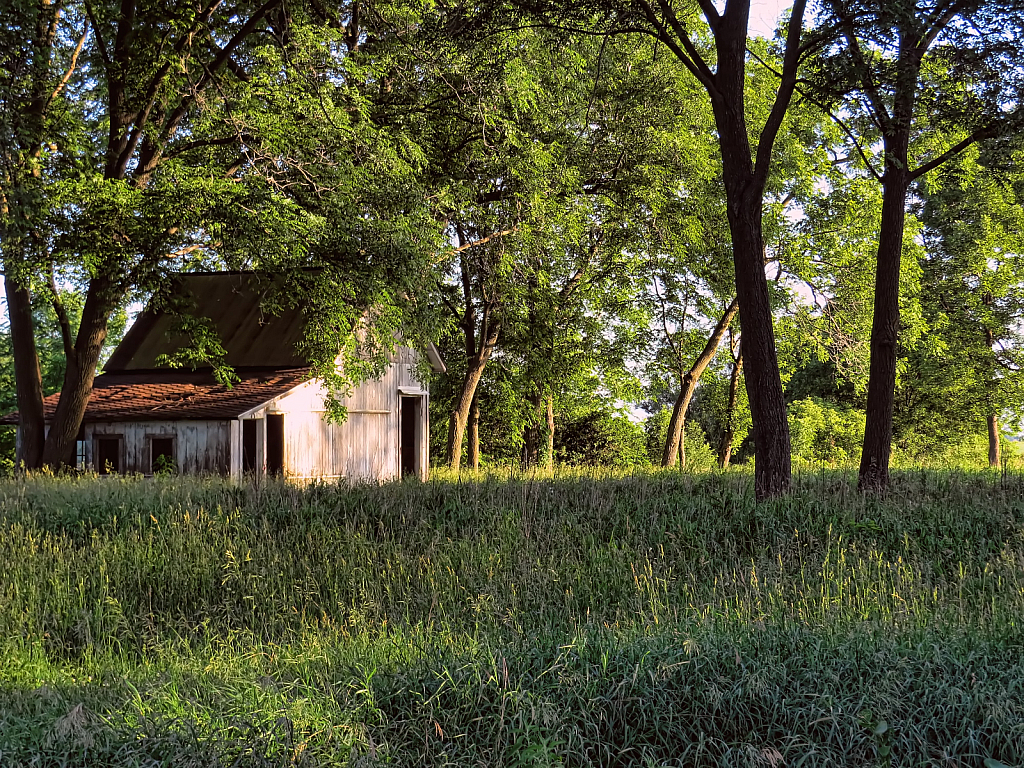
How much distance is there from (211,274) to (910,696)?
26.3 meters

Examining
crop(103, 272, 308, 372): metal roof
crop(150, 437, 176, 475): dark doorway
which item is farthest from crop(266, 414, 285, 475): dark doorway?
crop(150, 437, 176, 475): dark doorway

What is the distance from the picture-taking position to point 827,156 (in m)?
30.2

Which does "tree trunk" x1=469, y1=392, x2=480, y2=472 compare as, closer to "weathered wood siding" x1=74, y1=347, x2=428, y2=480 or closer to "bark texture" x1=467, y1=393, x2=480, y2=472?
"bark texture" x1=467, y1=393, x2=480, y2=472

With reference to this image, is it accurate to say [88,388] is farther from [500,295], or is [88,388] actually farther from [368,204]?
[500,295]

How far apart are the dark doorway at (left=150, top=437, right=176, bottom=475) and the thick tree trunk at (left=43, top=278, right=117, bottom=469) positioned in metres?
3.14

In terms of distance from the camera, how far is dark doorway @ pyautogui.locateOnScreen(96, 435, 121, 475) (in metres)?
23.5

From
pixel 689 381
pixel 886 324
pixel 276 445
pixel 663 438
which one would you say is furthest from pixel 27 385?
pixel 663 438

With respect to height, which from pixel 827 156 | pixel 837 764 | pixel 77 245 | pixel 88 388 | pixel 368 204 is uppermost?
pixel 827 156

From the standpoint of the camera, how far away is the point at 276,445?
2355 centimetres

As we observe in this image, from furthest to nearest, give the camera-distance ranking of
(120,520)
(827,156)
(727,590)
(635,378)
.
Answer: (635,378), (827,156), (120,520), (727,590)

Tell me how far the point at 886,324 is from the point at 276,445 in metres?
16.1

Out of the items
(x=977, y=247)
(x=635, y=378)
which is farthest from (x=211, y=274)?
(x=977, y=247)

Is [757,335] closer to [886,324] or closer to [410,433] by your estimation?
[886,324]

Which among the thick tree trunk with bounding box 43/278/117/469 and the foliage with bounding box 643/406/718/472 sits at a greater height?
the thick tree trunk with bounding box 43/278/117/469
